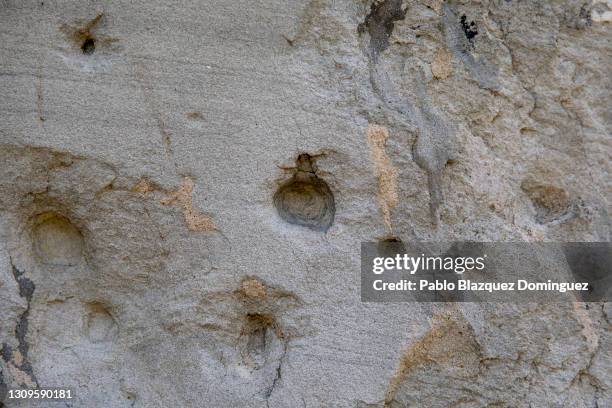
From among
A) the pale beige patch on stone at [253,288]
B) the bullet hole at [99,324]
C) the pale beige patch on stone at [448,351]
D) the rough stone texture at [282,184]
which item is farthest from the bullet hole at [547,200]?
the bullet hole at [99,324]

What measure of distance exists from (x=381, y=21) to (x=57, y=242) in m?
0.78

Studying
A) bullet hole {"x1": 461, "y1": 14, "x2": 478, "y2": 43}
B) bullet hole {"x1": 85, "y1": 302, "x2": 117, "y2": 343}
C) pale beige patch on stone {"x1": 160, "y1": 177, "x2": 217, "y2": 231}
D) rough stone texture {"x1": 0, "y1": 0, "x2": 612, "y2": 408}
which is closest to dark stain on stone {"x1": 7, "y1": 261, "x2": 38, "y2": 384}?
rough stone texture {"x1": 0, "y1": 0, "x2": 612, "y2": 408}

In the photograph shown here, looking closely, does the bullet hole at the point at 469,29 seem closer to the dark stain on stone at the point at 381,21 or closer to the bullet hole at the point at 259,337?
the dark stain on stone at the point at 381,21

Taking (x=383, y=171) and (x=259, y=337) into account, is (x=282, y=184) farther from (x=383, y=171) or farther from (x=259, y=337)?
(x=259, y=337)

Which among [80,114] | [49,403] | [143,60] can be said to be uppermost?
[143,60]

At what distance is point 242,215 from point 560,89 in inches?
27.3

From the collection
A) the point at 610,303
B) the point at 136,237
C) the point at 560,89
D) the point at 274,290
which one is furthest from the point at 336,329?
the point at 560,89

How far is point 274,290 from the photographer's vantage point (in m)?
1.46

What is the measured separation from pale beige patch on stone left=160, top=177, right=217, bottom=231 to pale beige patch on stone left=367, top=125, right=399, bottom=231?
33cm

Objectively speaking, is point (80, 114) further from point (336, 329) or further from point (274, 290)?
point (336, 329)

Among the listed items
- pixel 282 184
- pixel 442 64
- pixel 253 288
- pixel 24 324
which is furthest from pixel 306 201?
pixel 24 324

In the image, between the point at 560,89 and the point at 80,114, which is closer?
the point at 80,114

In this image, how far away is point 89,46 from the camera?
1.46 metres

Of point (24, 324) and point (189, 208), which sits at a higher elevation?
point (189, 208)
